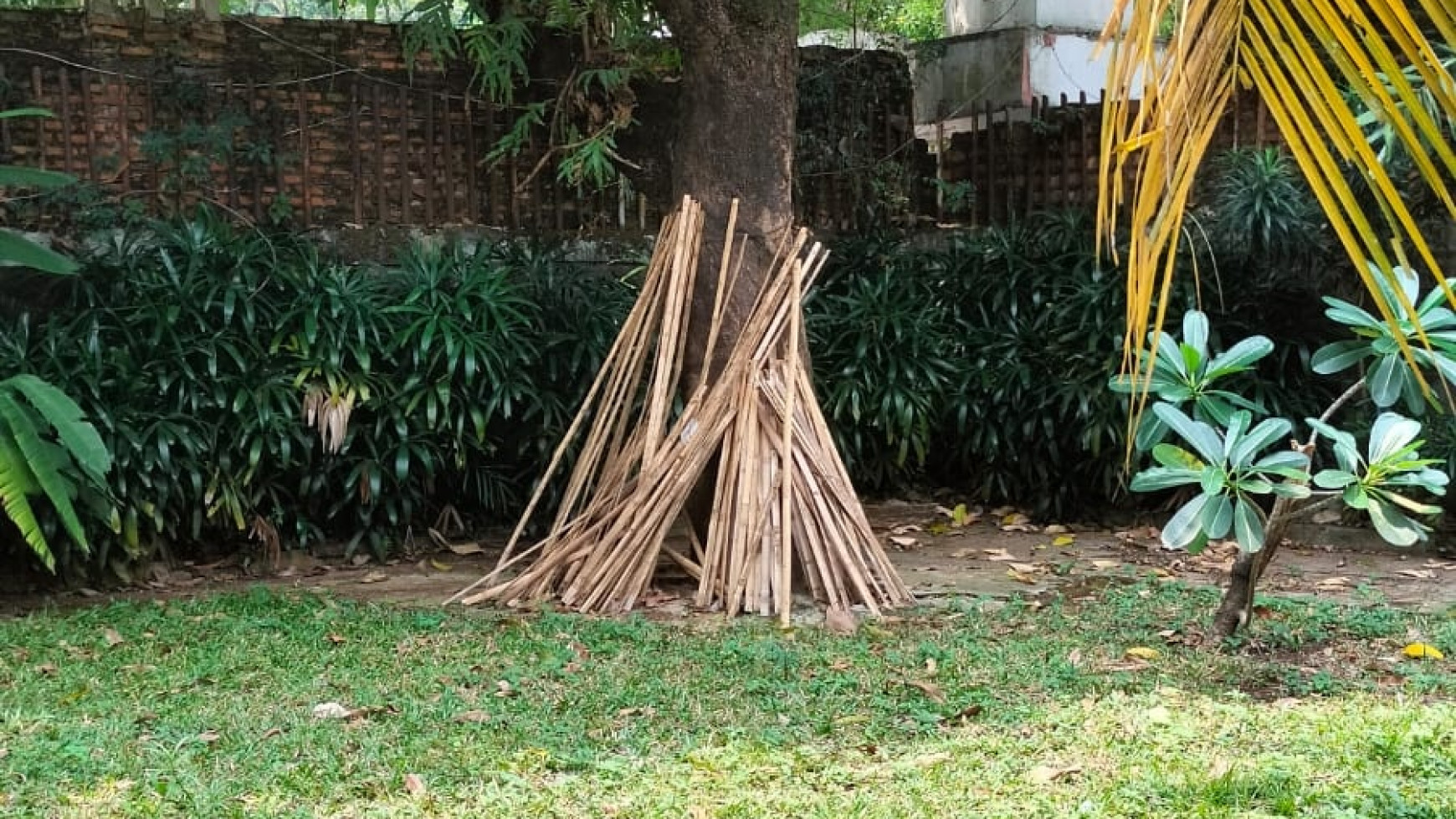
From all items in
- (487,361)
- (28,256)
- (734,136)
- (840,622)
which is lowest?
(840,622)

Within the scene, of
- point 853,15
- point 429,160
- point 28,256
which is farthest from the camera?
point 853,15

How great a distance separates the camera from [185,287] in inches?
211

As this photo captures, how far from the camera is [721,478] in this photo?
4465 millimetres

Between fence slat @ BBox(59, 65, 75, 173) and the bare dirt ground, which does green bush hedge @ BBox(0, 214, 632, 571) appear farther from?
fence slat @ BBox(59, 65, 75, 173)

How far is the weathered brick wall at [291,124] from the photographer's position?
610 centimetres

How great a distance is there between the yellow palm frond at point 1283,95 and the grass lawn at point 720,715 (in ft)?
5.58

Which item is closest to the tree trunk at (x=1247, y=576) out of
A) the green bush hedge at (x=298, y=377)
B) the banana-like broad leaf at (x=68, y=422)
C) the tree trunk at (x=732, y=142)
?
the tree trunk at (x=732, y=142)

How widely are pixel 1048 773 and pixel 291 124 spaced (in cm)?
522

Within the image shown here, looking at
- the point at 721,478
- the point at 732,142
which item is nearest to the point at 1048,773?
the point at 721,478

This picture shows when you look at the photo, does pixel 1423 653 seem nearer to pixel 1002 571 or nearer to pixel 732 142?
pixel 1002 571

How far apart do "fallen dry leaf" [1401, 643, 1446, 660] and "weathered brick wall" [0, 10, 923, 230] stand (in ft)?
14.9

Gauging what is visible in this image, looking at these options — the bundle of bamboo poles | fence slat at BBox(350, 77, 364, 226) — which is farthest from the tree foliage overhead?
the bundle of bamboo poles

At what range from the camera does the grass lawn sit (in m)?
2.74

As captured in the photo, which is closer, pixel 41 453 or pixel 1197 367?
pixel 1197 367
